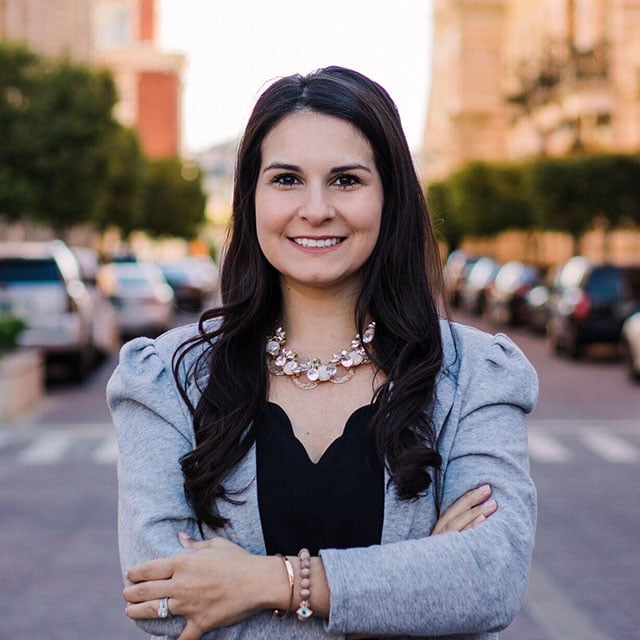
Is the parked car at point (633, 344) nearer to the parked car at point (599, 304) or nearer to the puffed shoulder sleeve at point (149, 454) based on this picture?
the parked car at point (599, 304)

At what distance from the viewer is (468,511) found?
9.25ft

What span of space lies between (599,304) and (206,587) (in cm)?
2325

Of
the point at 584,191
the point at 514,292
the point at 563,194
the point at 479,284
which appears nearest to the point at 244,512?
the point at 514,292

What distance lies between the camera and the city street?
7.30 metres

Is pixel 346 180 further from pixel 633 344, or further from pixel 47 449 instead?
pixel 633 344

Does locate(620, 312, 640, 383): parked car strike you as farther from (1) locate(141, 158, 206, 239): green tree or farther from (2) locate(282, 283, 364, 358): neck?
(1) locate(141, 158, 206, 239): green tree

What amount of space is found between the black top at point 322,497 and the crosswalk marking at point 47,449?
1089cm

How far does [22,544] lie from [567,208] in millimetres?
30014

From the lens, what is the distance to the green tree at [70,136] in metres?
38.3

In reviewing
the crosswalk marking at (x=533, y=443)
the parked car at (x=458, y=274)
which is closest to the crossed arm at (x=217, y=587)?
the crosswalk marking at (x=533, y=443)

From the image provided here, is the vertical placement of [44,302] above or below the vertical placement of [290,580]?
below

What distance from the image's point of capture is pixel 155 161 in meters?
87.9

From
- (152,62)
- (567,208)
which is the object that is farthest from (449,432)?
(152,62)

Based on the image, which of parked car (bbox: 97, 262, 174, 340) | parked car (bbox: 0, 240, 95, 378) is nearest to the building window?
parked car (bbox: 97, 262, 174, 340)
